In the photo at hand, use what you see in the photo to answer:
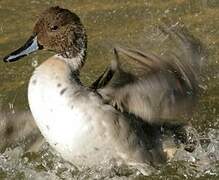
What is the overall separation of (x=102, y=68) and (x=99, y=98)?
181cm

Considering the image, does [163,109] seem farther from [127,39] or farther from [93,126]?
[127,39]

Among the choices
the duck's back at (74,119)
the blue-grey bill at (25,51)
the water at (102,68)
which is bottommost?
the water at (102,68)

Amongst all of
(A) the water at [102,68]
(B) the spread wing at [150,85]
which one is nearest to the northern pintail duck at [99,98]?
(B) the spread wing at [150,85]

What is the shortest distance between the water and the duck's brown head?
0.23 m

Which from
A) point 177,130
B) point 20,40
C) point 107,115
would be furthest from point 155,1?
point 107,115

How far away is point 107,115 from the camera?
4391 mm

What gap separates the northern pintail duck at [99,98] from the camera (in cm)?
429

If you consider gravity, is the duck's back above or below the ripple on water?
above

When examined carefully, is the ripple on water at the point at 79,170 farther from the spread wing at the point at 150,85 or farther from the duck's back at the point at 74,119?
the spread wing at the point at 150,85

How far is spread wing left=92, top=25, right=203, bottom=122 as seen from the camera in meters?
4.32

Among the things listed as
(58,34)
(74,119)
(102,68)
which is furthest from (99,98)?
(102,68)

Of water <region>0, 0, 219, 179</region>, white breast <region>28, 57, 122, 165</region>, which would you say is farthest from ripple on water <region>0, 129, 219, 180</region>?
white breast <region>28, 57, 122, 165</region>

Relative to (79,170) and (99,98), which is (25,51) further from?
(79,170)

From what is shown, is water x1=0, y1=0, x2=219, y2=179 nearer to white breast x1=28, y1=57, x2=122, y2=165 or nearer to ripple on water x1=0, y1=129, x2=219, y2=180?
ripple on water x1=0, y1=129, x2=219, y2=180
